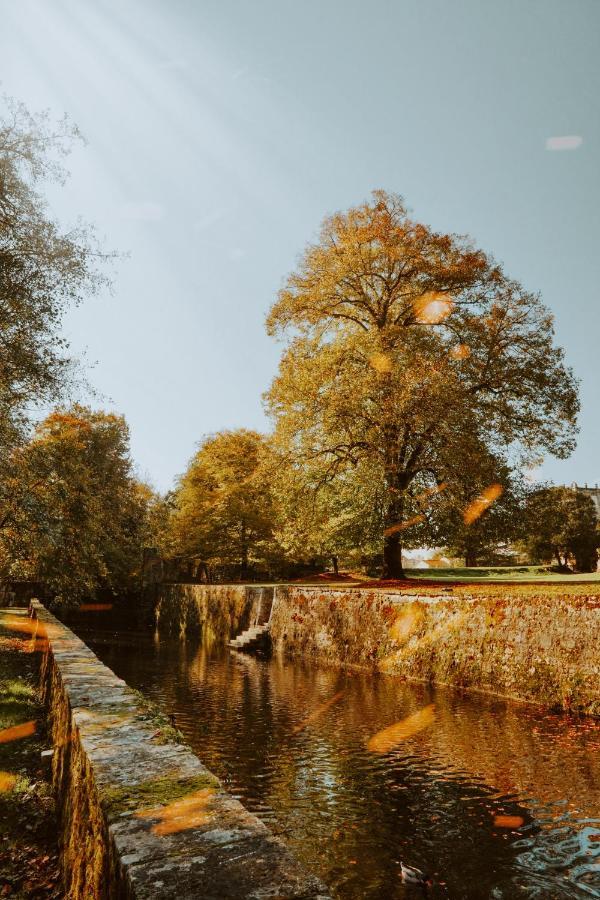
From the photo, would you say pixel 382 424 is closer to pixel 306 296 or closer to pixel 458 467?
pixel 458 467

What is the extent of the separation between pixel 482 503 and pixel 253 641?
10436mm

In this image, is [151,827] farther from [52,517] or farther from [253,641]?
[253,641]

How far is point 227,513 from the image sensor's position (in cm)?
3853

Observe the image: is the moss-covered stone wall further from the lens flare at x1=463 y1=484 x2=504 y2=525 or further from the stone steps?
the lens flare at x1=463 y1=484 x2=504 y2=525

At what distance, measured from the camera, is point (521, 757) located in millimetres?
7555

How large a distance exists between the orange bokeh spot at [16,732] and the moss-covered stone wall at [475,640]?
28.4ft

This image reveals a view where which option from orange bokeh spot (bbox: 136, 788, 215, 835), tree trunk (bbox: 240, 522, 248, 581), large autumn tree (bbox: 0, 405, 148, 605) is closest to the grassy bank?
orange bokeh spot (bbox: 136, 788, 215, 835)

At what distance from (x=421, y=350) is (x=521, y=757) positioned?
56.1 ft

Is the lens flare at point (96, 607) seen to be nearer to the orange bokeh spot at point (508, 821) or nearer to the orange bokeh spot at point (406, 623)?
the orange bokeh spot at point (406, 623)

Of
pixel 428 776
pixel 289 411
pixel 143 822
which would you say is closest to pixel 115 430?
pixel 289 411

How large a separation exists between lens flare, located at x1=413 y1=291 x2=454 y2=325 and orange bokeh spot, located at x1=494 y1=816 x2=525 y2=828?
67.5ft

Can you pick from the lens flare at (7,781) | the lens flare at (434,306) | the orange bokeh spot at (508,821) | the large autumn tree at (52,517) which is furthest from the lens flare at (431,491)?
the lens flare at (7,781)

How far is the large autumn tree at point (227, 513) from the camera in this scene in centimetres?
3872

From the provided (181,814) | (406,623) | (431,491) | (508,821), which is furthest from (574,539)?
(181,814)
